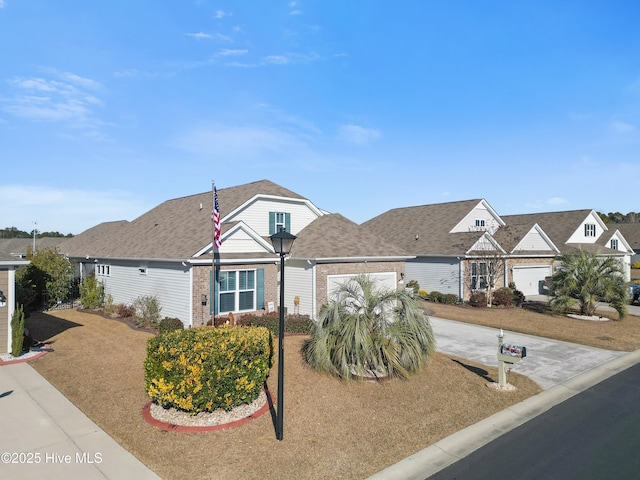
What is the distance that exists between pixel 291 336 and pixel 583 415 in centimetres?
964

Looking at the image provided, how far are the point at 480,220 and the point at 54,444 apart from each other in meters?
31.1

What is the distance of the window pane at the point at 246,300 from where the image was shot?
1733cm

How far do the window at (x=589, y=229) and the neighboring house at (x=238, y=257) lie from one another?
27.2 metres

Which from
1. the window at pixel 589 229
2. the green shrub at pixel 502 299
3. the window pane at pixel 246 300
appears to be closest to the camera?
the window pane at pixel 246 300

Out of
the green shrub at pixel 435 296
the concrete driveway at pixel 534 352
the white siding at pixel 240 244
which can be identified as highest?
the white siding at pixel 240 244

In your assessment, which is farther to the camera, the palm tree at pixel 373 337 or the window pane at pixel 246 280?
the window pane at pixel 246 280

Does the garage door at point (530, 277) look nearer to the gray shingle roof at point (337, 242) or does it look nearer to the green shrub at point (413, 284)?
the green shrub at point (413, 284)

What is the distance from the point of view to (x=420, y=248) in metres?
29.5

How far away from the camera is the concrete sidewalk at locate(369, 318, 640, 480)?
687 cm

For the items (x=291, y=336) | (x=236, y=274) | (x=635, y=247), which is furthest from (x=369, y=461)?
(x=635, y=247)

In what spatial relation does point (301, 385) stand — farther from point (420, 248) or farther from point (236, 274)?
point (420, 248)

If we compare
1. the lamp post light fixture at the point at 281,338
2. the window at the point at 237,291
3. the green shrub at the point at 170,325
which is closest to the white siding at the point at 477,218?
the window at the point at 237,291

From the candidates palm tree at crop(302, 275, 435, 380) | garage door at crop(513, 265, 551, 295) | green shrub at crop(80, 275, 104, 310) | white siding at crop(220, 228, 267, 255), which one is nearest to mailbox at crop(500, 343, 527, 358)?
palm tree at crop(302, 275, 435, 380)

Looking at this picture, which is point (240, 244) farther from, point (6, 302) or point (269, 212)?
point (6, 302)
